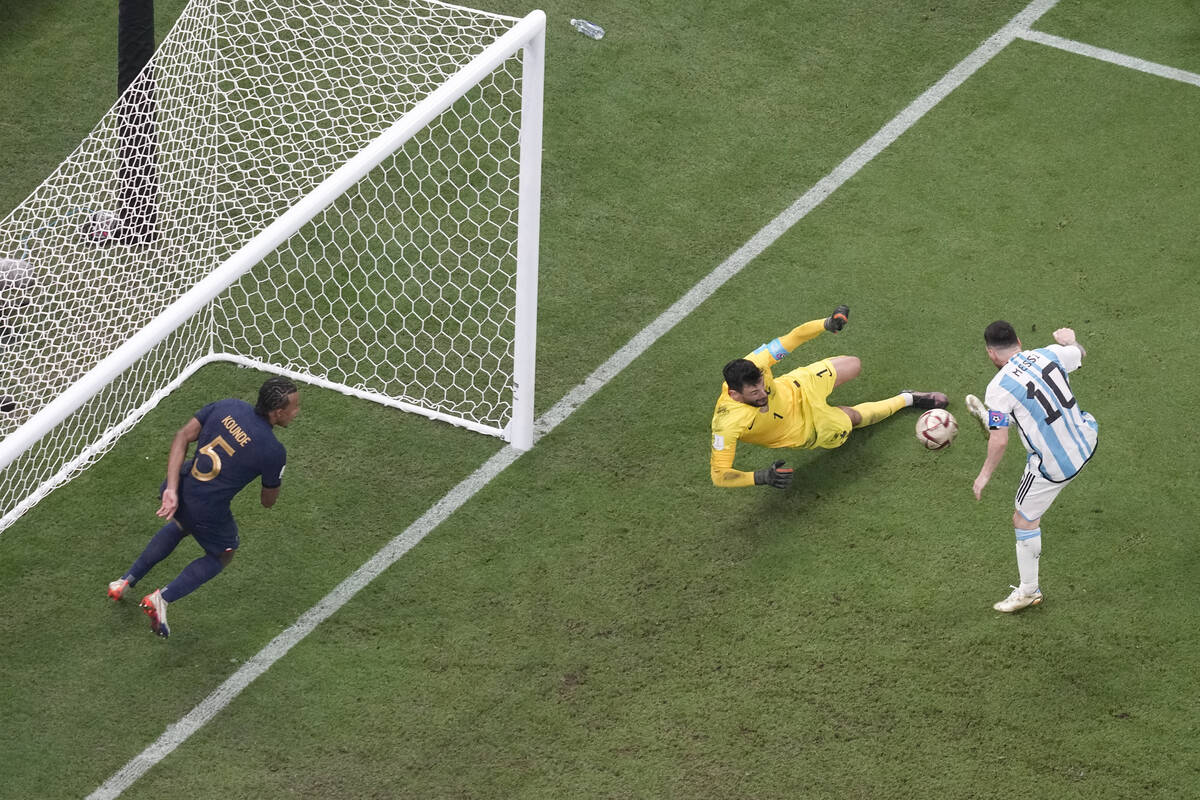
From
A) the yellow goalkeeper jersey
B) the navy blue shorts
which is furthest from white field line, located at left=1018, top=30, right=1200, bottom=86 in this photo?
the navy blue shorts

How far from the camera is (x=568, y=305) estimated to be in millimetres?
9555

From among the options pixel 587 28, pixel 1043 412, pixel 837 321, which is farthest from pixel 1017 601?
pixel 587 28

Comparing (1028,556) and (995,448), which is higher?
(995,448)

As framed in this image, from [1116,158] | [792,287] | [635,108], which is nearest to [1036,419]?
[792,287]

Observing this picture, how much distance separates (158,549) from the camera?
7562 mm

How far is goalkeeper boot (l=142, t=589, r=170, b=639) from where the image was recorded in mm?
7469

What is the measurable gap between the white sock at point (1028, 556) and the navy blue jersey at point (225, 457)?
144 inches

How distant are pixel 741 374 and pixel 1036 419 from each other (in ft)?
4.87

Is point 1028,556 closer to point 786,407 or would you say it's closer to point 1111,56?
point 786,407

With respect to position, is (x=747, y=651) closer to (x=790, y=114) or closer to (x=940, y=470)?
(x=940, y=470)

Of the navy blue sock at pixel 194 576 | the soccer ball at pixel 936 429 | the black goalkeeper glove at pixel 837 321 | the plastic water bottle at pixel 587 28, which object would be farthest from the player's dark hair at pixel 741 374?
the plastic water bottle at pixel 587 28

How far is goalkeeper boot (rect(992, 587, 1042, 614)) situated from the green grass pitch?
3.8 inches

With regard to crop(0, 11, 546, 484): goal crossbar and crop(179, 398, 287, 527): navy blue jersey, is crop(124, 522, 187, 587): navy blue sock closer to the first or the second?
crop(179, 398, 287, 527): navy blue jersey

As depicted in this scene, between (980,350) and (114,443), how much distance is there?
5209 millimetres
